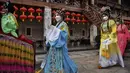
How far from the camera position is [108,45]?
295 inches

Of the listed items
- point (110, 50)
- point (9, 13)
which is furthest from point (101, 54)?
point (9, 13)

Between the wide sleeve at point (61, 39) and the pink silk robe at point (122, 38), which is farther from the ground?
the wide sleeve at point (61, 39)

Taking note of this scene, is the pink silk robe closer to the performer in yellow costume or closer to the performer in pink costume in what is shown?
the performer in pink costume

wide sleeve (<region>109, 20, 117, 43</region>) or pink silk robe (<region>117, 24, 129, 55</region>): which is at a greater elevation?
wide sleeve (<region>109, 20, 117, 43</region>)

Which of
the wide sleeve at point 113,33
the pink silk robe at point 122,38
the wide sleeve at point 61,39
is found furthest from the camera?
the pink silk robe at point 122,38

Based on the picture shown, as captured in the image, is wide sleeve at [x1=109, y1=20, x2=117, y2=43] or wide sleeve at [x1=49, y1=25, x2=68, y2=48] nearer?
wide sleeve at [x1=49, y1=25, x2=68, y2=48]

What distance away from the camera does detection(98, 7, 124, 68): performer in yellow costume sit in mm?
7324

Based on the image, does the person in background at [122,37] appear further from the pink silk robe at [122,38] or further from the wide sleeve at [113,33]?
the wide sleeve at [113,33]

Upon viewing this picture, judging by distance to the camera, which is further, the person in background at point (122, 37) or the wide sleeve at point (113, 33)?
the person in background at point (122, 37)

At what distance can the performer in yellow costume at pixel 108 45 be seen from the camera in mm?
7324

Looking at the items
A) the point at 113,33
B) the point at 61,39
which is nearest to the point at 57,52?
the point at 61,39

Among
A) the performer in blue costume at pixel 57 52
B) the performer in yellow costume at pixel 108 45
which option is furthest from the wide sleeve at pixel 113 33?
the performer in blue costume at pixel 57 52

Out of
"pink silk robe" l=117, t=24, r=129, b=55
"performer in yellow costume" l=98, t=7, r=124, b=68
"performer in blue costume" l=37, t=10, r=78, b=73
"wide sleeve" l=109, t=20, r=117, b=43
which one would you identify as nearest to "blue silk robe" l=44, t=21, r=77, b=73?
"performer in blue costume" l=37, t=10, r=78, b=73

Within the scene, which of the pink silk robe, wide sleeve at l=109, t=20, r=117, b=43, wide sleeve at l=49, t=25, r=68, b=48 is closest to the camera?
wide sleeve at l=49, t=25, r=68, b=48
